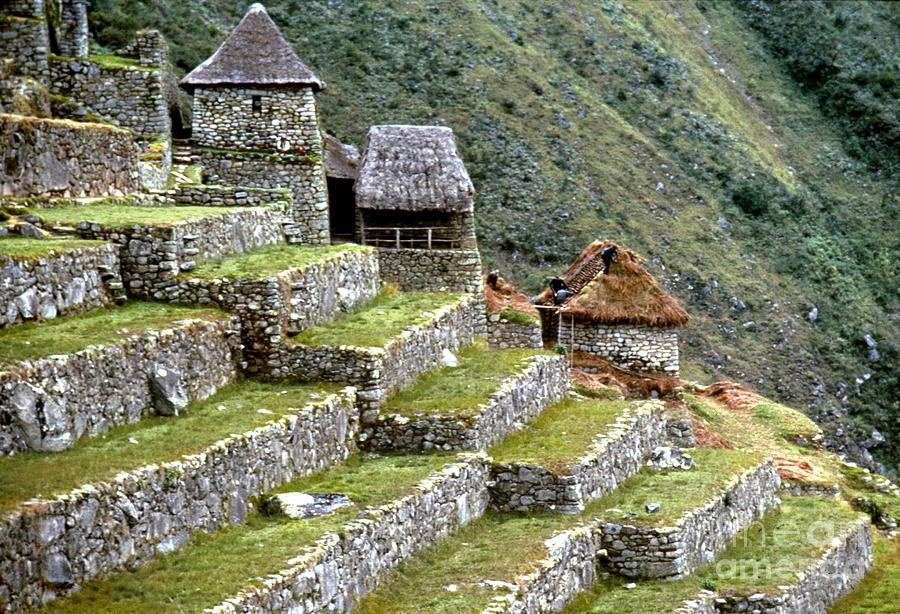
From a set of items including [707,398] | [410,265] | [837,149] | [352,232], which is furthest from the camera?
[837,149]

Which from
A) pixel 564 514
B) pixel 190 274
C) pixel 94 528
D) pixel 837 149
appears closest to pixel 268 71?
pixel 190 274

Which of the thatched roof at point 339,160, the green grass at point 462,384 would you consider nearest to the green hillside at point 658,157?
the thatched roof at point 339,160

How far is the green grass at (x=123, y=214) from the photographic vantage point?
20953 millimetres

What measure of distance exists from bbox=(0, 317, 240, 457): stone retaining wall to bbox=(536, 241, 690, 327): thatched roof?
621 inches

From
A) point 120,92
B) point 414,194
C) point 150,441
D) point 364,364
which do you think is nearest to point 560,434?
point 364,364

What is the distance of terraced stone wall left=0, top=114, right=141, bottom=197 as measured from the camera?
846 inches

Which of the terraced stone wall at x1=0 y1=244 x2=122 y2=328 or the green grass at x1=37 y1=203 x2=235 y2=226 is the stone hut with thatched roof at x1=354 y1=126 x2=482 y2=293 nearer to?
the green grass at x1=37 y1=203 x2=235 y2=226

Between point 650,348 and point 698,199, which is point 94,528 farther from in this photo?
point 698,199

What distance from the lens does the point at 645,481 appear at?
25.0m

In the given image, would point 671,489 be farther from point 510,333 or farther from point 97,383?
point 97,383

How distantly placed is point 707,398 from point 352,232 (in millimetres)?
10576

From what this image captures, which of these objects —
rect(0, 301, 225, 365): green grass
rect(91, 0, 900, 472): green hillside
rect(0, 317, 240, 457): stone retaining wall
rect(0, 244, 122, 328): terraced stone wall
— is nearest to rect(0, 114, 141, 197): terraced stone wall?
rect(0, 244, 122, 328): terraced stone wall

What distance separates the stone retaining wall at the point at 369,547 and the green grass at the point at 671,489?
2465mm

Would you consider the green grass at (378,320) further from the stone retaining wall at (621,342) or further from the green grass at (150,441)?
the stone retaining wall at (621,342)
